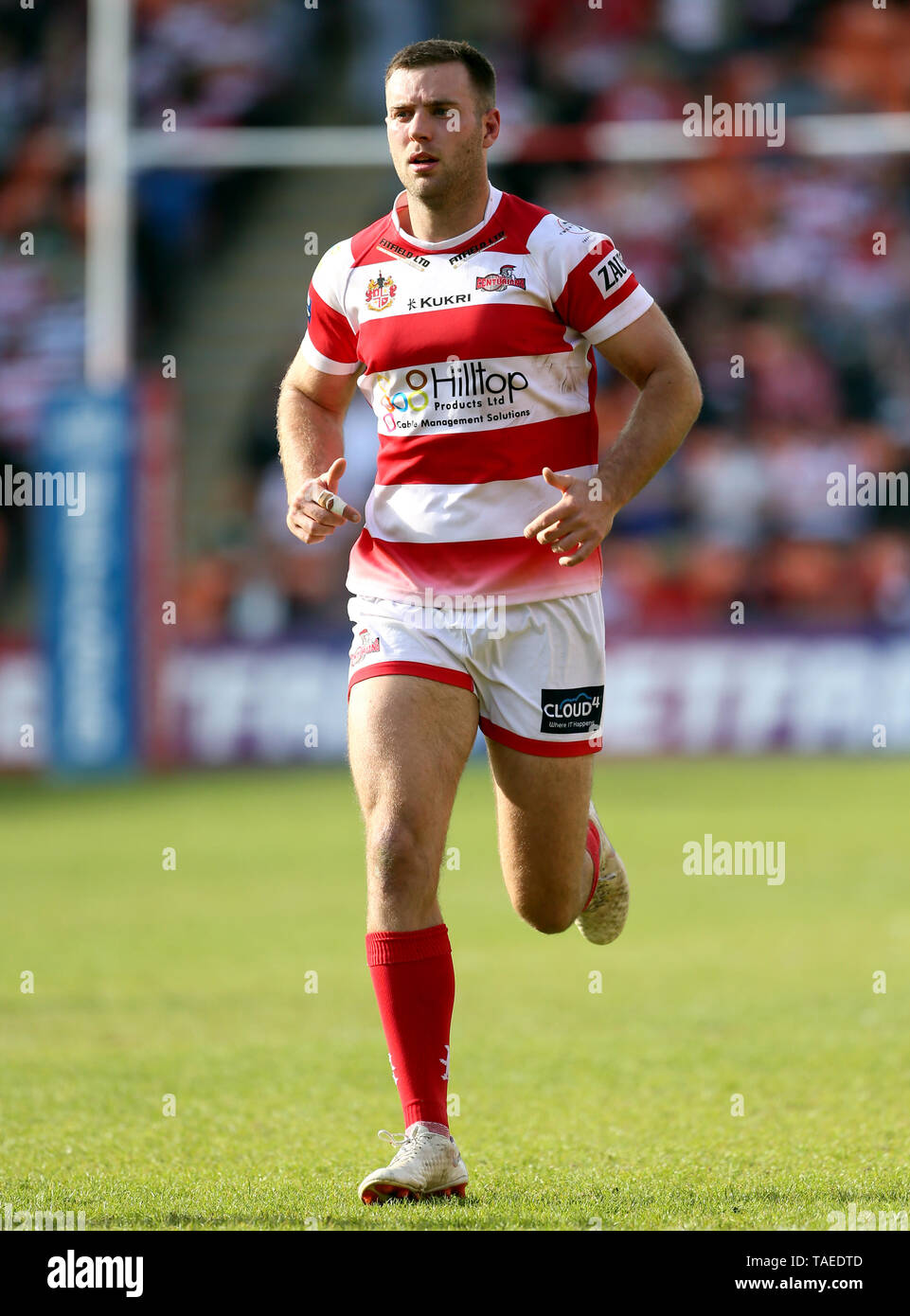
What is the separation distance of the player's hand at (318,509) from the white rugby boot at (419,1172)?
1.39 metres

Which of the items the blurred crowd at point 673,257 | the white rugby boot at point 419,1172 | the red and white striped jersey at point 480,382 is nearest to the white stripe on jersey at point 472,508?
the red and white striped jersey at point 480,382

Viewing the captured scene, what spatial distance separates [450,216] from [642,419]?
2.26ft

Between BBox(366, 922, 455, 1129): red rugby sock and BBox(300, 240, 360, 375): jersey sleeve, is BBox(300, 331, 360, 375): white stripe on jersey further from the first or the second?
BBox(366, 922, 455, 1129): red rugby sock

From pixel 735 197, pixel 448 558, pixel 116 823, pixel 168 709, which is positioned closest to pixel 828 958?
pixel 448 558

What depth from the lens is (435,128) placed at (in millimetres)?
4676

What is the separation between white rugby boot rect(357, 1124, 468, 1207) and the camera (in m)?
4.30

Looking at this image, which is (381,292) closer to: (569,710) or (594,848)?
(569,710)

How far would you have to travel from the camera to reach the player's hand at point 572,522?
175 inches

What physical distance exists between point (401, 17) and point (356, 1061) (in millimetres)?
17204

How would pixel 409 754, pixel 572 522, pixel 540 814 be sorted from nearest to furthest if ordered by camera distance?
pixel 572 522 → pixel 409 754 → pixel 540 814

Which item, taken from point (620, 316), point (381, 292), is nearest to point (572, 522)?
point (620, 316)

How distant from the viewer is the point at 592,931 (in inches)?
225

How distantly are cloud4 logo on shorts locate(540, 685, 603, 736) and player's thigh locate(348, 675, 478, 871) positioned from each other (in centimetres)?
20

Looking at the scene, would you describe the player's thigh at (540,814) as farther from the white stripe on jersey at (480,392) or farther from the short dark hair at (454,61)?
the short dark hair at (454,61)
